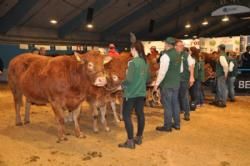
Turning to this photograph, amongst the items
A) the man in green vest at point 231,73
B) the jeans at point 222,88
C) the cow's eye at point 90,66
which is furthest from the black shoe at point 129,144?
the man in green vest at point 231,73

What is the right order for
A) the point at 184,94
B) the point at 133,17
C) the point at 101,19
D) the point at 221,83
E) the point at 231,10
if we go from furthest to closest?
the point at 133,17 → the point at 101,19 → the point at 231,10 → the point at 221,83 → the point at 184,94

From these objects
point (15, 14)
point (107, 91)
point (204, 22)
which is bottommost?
point (107, 91)

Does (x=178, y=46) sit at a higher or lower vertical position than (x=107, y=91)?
higher

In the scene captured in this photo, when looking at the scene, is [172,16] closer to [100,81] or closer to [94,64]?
[94,64]

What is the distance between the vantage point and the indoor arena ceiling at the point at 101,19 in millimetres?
14662

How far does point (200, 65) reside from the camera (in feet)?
29.2

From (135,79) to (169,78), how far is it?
4.32 ft

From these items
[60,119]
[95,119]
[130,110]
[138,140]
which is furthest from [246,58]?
[60,119]

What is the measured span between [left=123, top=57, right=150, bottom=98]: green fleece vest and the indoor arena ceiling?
8467 millimetres

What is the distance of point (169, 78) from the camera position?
614cm

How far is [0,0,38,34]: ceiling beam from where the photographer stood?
13874 millimetres

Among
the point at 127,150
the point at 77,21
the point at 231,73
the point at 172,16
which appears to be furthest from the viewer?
the point at 172,16

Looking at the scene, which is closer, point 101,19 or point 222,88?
point 222,88

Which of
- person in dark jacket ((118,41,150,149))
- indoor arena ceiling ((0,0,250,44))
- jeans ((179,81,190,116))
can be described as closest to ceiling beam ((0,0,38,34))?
indoor arena ceiling ((0,0,250,44))
